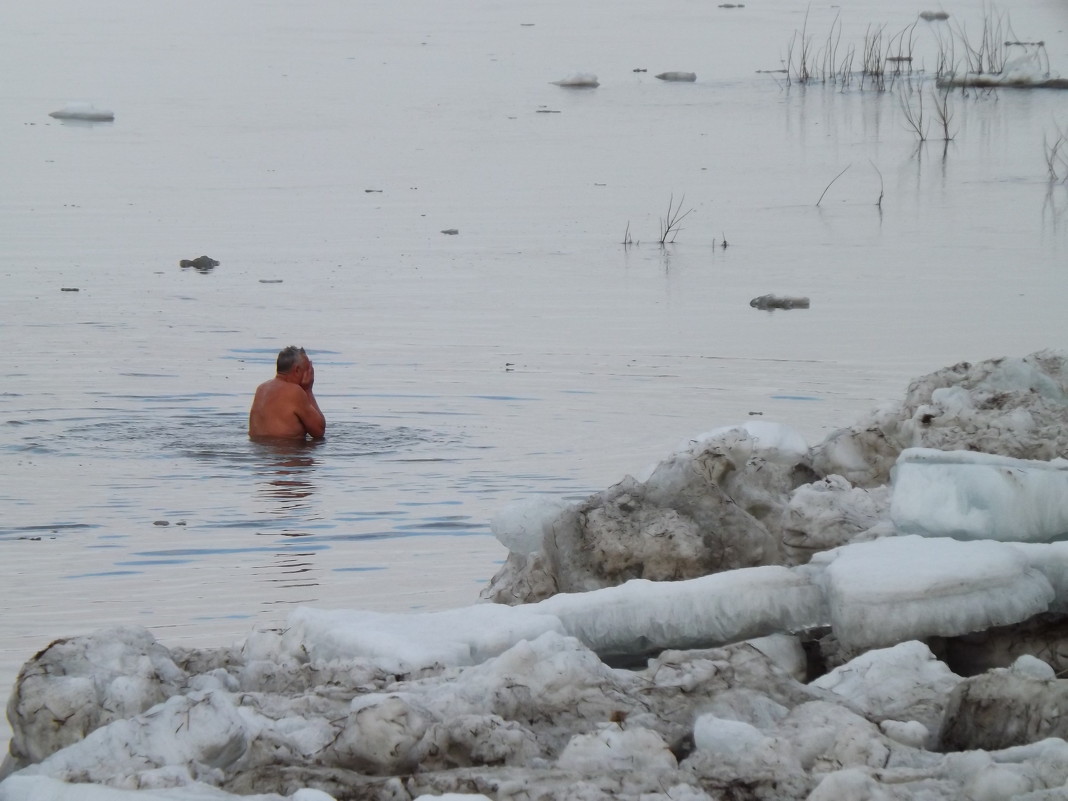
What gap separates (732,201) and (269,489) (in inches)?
439

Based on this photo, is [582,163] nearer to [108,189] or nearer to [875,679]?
[108,189]

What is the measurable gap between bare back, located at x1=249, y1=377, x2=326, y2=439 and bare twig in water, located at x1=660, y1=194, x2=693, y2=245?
7.27 m

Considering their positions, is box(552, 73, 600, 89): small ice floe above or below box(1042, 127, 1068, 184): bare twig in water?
above

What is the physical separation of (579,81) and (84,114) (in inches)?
367

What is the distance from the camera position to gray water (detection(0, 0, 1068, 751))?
8539mm

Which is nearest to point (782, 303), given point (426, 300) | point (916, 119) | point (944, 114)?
point (426, 300)

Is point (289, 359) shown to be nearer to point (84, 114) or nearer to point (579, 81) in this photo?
point (84, 114)

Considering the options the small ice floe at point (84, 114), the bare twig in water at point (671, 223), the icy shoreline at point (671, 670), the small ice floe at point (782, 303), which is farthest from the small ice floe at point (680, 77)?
the icy shoreline at point (671, 670)

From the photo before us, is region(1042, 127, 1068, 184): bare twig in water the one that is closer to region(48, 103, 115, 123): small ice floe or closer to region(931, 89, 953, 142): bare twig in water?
region(931, 89, 953, 142): bare twig in water

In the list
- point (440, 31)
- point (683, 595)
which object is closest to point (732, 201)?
point (683, 595)

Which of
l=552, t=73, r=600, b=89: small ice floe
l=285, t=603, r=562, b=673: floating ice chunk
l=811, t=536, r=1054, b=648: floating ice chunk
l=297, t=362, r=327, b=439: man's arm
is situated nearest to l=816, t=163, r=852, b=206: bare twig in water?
l=297, t=362, r=327, b=439: man's arm

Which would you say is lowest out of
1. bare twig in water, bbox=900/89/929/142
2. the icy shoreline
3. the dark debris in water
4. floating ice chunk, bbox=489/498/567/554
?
the icy shoreline

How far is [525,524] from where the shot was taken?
19.8ft

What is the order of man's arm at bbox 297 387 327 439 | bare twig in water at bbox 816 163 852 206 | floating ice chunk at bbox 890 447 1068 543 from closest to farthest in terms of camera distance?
floating ice chunk at bbox 890 447 1068 543
man's arm at bbox 297 387 327 439
bare twig in water at bbox 816 163 852 206
